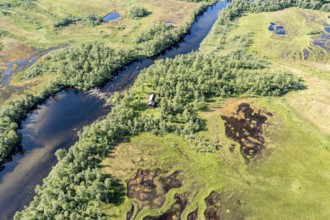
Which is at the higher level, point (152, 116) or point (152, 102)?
point (152, 102)

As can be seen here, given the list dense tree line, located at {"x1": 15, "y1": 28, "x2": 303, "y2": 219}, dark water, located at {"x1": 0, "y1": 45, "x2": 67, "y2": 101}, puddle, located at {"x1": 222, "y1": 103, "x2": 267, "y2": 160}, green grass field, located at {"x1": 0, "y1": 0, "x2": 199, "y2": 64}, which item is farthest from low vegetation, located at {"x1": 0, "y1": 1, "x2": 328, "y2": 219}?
green grass field, located at {"x1": 0, "y1": 0, "x2": 199, "y2": 64}

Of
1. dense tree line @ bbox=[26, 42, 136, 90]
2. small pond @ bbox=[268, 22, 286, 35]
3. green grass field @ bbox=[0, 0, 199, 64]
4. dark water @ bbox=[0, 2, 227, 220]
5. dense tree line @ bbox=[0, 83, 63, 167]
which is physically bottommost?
dark water @ bbox=[0, 2, 227, 220]

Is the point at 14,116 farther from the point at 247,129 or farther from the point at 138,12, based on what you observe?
the point at 138,12

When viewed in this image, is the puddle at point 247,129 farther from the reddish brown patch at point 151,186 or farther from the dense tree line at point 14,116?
the dense tree line at point 14,116

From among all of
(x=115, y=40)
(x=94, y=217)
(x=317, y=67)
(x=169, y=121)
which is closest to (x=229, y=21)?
(x=317, y=67)

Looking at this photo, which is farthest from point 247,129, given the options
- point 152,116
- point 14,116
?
point 14,116

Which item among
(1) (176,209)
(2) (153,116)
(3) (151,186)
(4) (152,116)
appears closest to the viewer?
(1) (176,209)

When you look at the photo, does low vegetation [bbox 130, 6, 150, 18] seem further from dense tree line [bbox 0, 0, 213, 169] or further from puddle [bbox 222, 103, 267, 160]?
puddle [bbox 222, 103, 267, 160]
